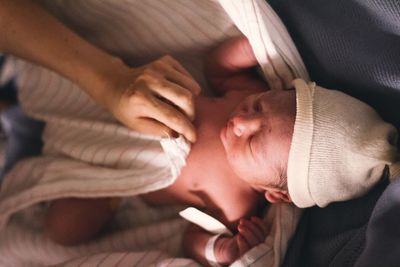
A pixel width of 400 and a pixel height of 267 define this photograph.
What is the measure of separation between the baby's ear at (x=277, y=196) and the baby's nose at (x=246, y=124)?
15 cm

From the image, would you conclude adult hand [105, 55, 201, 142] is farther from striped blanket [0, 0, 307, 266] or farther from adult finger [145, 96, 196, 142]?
striped blanket [0, 0, 307, 266]

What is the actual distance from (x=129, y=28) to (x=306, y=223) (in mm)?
583

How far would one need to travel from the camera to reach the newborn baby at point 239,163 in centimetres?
84

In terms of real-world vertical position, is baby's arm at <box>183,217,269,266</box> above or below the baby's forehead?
below

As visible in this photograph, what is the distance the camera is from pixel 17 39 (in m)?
0.89

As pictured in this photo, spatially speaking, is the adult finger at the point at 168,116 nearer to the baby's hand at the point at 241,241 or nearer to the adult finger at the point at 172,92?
the adult finger at the point at 172,92

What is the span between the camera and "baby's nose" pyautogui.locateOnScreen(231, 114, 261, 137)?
0.88 m

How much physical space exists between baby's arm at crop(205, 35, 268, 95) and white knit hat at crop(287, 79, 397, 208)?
173mm

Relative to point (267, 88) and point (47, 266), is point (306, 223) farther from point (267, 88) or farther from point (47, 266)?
point (47, 266)

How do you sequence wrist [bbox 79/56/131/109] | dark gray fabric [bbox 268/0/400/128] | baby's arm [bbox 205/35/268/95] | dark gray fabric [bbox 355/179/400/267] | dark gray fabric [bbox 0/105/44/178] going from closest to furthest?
dark gray fabric [bbox 355/179/400/267] → dark gray fabric [bbox 268/0/400/128] → wrist [bbox 79/56/131/109] → baby's arm [bbox 205/35/268/95] → dark gray fabric [bbox 0/105/44/178]

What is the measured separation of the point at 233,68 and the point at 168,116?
29 cm

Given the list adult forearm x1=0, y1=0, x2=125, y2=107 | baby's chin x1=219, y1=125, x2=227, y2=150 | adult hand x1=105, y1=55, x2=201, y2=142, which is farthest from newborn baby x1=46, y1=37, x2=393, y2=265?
adult forearm x1=0, y1=0, x2=125, y2=107

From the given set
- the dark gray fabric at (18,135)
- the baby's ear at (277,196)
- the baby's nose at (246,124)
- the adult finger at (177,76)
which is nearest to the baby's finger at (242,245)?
the baby's ear at (277,196)

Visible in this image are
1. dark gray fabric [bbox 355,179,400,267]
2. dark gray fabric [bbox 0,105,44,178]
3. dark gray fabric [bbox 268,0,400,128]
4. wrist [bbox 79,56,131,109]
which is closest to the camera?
dark gray fabric [bbox 355,179,400,267]
